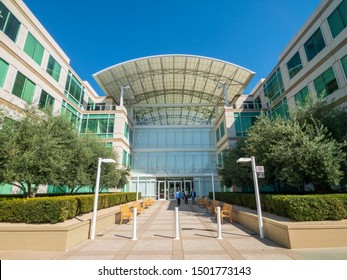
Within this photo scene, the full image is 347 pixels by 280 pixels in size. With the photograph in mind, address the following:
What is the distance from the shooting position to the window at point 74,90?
2450 cm

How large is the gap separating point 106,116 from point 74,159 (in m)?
18.7

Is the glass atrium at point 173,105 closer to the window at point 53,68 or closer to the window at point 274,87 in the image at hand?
the window at point 274,87

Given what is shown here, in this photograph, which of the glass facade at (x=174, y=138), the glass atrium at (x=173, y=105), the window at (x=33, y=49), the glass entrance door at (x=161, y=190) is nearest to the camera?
the window at (x=33, y=49)

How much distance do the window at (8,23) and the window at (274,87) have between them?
86.4 ft

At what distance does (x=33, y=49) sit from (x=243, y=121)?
997 inches

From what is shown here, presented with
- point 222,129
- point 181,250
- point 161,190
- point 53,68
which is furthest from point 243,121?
point 181,250

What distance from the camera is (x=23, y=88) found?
16.6 meters

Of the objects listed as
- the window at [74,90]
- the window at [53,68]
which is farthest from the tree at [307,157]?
the window at [74,90]

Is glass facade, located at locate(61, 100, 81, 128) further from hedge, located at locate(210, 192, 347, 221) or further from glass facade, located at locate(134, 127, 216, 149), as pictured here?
hedge, located at locate(210, 192, 347, 221)

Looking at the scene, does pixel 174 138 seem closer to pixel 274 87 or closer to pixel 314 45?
pixel 274 87

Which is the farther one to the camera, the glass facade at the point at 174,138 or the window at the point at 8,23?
the glass facade at the point at 174,138

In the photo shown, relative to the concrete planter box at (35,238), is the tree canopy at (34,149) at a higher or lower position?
higher

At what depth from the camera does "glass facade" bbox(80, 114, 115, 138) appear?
95.0ft

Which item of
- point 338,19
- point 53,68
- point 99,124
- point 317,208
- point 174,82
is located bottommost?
point 317,208
